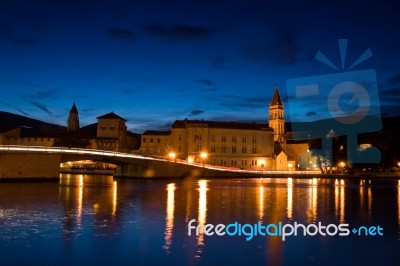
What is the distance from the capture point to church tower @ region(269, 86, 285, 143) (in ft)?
337

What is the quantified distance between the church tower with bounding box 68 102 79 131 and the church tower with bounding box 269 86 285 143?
58.2 meters

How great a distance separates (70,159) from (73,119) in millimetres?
83548

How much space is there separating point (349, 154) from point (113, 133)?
157 ft

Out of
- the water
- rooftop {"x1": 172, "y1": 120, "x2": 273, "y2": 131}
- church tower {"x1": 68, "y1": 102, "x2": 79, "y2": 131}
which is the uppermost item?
church tower {"x1": 68, "y1": 102, "x2": 79, "y2": 131}

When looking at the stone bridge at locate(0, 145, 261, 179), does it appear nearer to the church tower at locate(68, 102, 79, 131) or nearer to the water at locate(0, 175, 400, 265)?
the water at locate(0, 175, 400, 265)

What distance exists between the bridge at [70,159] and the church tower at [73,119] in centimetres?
6882

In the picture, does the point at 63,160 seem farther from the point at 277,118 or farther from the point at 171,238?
the point at 277,118

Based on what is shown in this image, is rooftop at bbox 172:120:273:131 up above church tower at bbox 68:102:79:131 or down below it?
below

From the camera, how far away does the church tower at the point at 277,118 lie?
4040 inches

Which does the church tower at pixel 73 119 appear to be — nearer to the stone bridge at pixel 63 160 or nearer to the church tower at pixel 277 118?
the church tower at pixel 277 118

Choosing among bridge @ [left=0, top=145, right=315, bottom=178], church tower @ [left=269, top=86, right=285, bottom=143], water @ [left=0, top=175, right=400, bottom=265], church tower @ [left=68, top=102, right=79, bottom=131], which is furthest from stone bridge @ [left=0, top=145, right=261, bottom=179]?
church tower @ [left=68, top=102, right=79, bottom=131]

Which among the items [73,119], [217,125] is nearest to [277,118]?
[217,125]

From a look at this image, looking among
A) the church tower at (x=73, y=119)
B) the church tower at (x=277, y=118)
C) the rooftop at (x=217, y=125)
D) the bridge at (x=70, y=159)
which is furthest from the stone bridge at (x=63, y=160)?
the church tower at (x=73, y=119)

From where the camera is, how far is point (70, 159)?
51.6m
